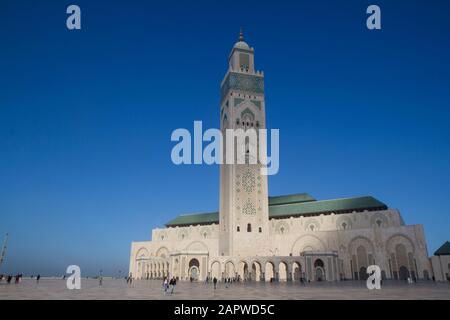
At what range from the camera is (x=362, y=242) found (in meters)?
42.6

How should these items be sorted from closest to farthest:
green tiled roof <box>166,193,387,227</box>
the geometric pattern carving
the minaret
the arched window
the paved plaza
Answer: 1. the paved plaza
2. the arched window
3. the minaret
4. the geometric pattern carving
5. green tiled roof <box>166,193,387,227</box>

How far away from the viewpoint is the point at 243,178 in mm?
46281

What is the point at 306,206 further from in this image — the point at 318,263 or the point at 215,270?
the point at 215,270

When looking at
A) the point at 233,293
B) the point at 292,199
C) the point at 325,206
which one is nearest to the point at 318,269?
the point at 325,206

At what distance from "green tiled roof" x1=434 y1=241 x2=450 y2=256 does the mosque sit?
0.23m

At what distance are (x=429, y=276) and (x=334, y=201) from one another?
52.7ft

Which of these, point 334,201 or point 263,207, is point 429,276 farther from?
point 263,207

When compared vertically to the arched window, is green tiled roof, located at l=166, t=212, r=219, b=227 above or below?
above

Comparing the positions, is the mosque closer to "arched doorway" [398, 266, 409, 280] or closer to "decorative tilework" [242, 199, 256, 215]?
"decorative tilework" [242, 199, 256, 215]

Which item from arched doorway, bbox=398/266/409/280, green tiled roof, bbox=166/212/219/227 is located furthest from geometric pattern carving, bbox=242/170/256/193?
arched doorway, bbox=398/266/409/280

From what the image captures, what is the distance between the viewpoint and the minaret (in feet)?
144

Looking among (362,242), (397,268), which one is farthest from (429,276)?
(362,242)

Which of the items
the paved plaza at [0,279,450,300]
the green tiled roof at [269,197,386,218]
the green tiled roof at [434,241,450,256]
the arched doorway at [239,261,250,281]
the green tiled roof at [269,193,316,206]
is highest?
the green tiled roof at [269,193,316,206]

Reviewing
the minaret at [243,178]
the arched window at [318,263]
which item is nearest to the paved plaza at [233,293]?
the arched window at [318,263]
